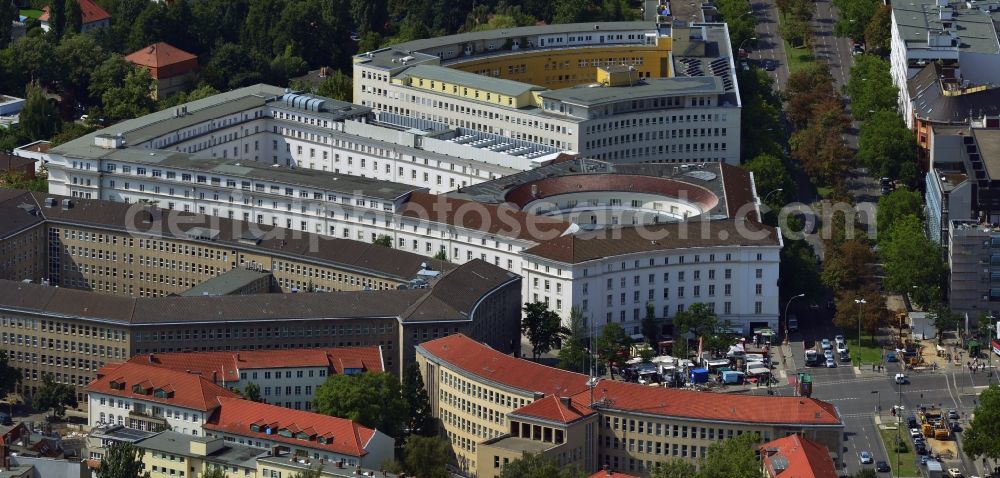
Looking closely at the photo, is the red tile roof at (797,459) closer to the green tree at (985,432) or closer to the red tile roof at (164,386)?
the green tree at (985,432)

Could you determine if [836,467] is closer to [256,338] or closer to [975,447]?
[975,447]

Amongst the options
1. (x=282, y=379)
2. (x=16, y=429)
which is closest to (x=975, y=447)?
(x=282, y=379)

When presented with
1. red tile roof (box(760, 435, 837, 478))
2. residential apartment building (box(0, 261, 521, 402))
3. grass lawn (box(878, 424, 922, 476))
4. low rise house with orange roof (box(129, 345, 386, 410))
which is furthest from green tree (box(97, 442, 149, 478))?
grass lawn (box(878, 424, 922, 476))

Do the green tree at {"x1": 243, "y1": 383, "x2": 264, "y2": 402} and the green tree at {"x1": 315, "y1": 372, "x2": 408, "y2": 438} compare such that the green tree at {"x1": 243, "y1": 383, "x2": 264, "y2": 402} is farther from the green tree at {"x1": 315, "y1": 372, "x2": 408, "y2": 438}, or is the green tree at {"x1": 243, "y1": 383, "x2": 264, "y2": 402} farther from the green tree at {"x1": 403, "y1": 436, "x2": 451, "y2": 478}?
the green tree at {"x1": 403, "y1": 436, "x2": 451, "y2": 478}

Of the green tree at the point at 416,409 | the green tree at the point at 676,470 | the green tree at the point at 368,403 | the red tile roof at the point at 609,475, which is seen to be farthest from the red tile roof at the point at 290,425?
the green tree at the point at 676,470

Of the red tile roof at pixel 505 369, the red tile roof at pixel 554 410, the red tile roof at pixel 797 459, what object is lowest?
the red tile roof at pixel 797 459

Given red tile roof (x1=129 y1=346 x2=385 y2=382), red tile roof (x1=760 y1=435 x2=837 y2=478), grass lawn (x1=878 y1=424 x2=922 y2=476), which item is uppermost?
red tile roof (x1=129 y1=346 x2=385 y2=382)

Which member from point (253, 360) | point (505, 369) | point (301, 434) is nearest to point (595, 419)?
point (505, 369)
